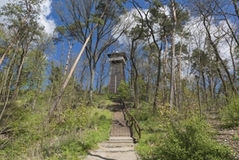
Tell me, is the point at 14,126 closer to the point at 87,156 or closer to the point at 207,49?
the point at 87,156

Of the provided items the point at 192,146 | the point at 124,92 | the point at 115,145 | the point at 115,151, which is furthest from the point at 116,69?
the point at 192,146

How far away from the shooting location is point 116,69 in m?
33.0

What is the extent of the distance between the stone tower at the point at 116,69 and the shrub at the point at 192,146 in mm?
26670

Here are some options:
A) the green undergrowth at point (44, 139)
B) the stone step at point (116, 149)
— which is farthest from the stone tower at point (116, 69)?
the stone step at point (116, 149)

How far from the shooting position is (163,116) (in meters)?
7.38

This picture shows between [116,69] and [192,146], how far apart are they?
2845 cm

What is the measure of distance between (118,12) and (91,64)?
634 cm

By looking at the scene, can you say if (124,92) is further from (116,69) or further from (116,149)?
(116,149)

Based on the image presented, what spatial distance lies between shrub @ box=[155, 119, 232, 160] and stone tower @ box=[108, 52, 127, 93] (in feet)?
87.5

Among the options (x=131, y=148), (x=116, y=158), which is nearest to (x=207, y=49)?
(x=131, y=148)

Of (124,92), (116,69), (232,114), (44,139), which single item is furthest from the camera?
(116,69)

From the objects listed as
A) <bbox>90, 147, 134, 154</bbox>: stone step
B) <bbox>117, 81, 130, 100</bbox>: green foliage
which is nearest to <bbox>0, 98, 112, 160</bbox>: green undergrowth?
<bbox>90, 147, 134, 154</bbox>: stone step

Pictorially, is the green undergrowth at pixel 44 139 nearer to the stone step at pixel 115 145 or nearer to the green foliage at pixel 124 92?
the stone step at pixel 115 145

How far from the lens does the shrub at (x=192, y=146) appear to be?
4.52 metres
